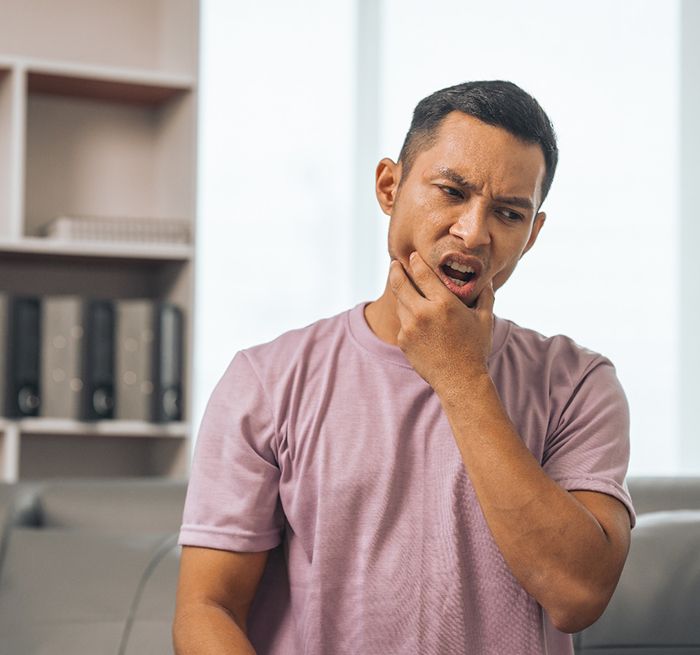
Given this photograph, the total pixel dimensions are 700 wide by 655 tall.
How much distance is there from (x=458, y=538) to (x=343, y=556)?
13cm

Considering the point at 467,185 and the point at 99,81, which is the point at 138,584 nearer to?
the point at 467,185

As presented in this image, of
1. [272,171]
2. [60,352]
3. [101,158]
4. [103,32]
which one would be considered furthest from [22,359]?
[103,32]

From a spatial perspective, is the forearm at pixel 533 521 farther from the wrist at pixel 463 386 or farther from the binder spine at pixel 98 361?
the binder spine at pixel 98 361

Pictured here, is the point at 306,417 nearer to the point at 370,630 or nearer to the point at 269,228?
the point at 370,630

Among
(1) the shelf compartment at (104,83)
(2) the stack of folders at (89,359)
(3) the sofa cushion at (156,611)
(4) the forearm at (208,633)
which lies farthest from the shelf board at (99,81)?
(4) the forearm at (208,633)

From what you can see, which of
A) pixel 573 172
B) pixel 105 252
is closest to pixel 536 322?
pixel 573 172

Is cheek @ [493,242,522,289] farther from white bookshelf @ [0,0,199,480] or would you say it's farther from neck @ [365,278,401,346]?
white bookshelf @ [0,0,199,480]

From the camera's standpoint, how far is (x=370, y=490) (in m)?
1.24

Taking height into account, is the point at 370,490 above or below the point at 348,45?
below

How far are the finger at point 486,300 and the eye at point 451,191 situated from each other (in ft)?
0.33

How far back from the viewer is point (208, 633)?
1188 mm

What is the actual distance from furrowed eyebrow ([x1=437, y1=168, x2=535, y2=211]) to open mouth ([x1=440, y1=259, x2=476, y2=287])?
0.08 m

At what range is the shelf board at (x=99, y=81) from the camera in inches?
118

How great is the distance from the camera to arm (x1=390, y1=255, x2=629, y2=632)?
112cm
